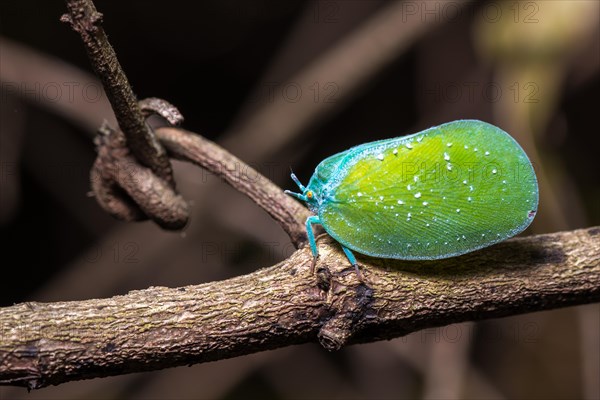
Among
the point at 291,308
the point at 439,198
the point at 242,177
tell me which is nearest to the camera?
the point at 291,308

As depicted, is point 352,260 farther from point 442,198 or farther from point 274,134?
point 274,134

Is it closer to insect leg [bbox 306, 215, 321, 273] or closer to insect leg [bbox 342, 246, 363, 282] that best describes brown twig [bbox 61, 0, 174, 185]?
insect leg [bbox 306, 215, 321, 273]

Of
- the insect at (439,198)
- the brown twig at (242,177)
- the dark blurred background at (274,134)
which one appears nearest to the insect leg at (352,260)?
the insect at (439,198)

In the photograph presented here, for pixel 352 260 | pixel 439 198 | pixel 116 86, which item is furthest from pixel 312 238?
pixel 116 86

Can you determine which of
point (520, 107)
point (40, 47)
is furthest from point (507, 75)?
point (40, 47)

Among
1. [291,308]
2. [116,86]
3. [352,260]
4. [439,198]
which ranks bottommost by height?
[291,308]

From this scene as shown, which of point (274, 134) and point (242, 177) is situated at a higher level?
point (274, 134)

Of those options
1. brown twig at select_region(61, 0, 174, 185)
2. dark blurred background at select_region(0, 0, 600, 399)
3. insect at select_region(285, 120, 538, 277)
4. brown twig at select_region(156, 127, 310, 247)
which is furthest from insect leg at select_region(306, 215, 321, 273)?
dark blurred background at select_region(0, 0, 600, 399)
